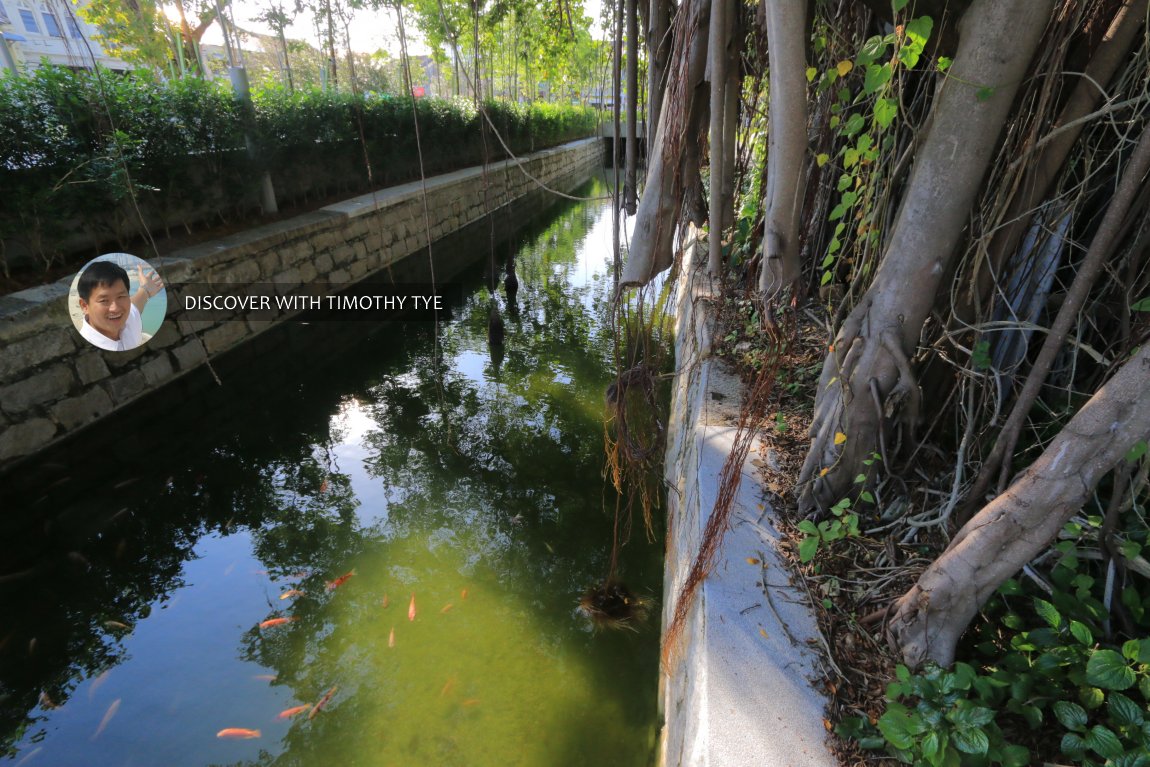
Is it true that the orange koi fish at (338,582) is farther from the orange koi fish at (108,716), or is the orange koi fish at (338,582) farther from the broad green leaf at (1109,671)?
the broad green leaf at (1109,671)

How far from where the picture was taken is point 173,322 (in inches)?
195

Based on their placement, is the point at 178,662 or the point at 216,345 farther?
the point at 216,345

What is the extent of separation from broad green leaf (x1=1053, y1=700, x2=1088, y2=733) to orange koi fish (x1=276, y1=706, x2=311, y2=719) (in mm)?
2712

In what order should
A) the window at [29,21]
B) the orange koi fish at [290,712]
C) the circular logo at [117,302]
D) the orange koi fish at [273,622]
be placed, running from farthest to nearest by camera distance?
the window at [29,21]
the circular logo at [117,302]
the orange koi fish at [273,622]
the orange koi fish at [290,712]

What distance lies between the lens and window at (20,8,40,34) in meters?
17.5

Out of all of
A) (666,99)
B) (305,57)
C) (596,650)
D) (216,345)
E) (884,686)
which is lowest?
(596,650)

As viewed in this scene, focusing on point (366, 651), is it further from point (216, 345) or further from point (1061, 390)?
point (216, 345)

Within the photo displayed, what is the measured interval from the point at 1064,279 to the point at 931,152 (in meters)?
0.76

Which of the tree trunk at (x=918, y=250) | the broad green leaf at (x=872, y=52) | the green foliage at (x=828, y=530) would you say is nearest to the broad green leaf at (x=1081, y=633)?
the green foliage at (x=828, y=530)

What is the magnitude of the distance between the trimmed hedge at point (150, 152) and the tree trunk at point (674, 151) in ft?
8.61

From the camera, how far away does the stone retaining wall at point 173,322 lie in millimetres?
3791

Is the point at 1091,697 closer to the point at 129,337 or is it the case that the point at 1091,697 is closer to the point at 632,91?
the point at 632,91

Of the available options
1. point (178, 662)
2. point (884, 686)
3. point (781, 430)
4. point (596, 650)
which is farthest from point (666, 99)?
point (178, 662)

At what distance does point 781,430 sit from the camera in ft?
9.05
